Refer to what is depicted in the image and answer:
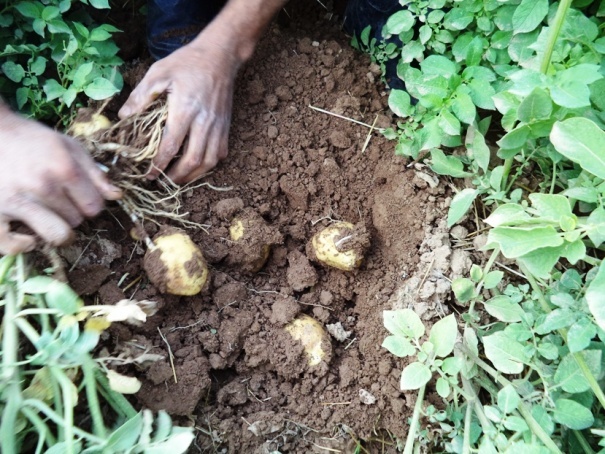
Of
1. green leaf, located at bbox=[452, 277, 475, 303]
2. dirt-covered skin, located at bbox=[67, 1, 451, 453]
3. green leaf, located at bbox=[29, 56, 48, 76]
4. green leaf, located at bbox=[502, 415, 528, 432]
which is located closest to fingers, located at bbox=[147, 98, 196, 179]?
dirt-covered skin, located at bbox=[67, 1, 451, 453]

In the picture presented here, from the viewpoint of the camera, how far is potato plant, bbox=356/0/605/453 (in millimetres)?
1048

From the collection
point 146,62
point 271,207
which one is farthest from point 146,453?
point 146,62

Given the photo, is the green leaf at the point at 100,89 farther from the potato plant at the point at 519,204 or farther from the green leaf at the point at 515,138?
the green leaf at the point at 515,138

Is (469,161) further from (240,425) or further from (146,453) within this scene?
(146,453)

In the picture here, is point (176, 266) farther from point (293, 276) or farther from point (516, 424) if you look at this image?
point (516, 424)

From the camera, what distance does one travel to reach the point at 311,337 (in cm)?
138

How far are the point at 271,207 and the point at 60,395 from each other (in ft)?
2.17

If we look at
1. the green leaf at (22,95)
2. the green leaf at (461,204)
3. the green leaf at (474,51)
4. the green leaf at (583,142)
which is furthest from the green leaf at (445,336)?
the green leaf at (22,95)

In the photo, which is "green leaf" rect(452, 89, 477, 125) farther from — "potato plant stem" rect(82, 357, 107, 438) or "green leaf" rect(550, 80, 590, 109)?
"potato plant stem" rect(82, 357, 107, 438)

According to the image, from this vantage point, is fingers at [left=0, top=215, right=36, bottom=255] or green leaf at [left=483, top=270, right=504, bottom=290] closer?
fingers at [left=0, top=215, right=36, bottom=255]

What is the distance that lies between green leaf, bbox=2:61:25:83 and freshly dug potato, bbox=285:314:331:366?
2.92 feet

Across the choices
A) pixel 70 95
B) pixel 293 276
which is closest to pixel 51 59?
pixel 70 95

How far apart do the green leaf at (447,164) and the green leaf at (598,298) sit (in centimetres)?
49

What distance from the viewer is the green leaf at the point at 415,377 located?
1.14 m
